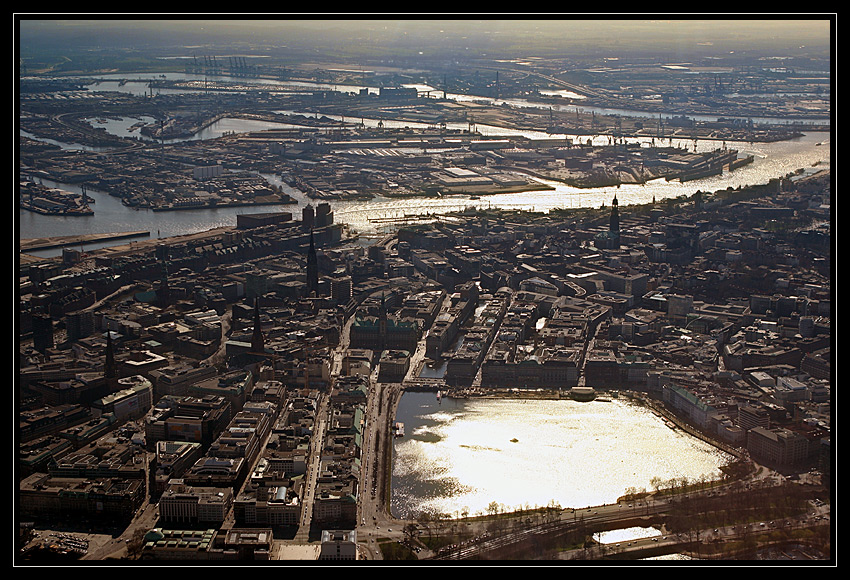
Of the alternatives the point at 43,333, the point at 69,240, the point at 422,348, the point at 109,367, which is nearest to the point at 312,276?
the point at 422,348

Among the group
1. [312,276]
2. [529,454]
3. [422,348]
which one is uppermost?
[312,276]

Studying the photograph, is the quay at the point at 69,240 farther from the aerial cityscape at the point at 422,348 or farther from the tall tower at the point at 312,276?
the tall tower at the point at 312,276

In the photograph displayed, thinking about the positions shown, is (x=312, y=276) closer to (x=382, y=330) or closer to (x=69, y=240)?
(x=382, y=330)

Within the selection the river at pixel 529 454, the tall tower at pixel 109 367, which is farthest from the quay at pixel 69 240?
the river at pixel 529 454

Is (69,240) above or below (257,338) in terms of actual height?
above

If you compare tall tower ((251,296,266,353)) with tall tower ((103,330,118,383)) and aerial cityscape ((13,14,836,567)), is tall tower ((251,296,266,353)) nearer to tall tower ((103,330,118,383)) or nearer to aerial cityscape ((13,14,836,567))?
aerial cityscape ((13,14,836,567))

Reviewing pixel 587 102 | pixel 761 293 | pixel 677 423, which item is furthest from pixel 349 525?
pixel 587 102
